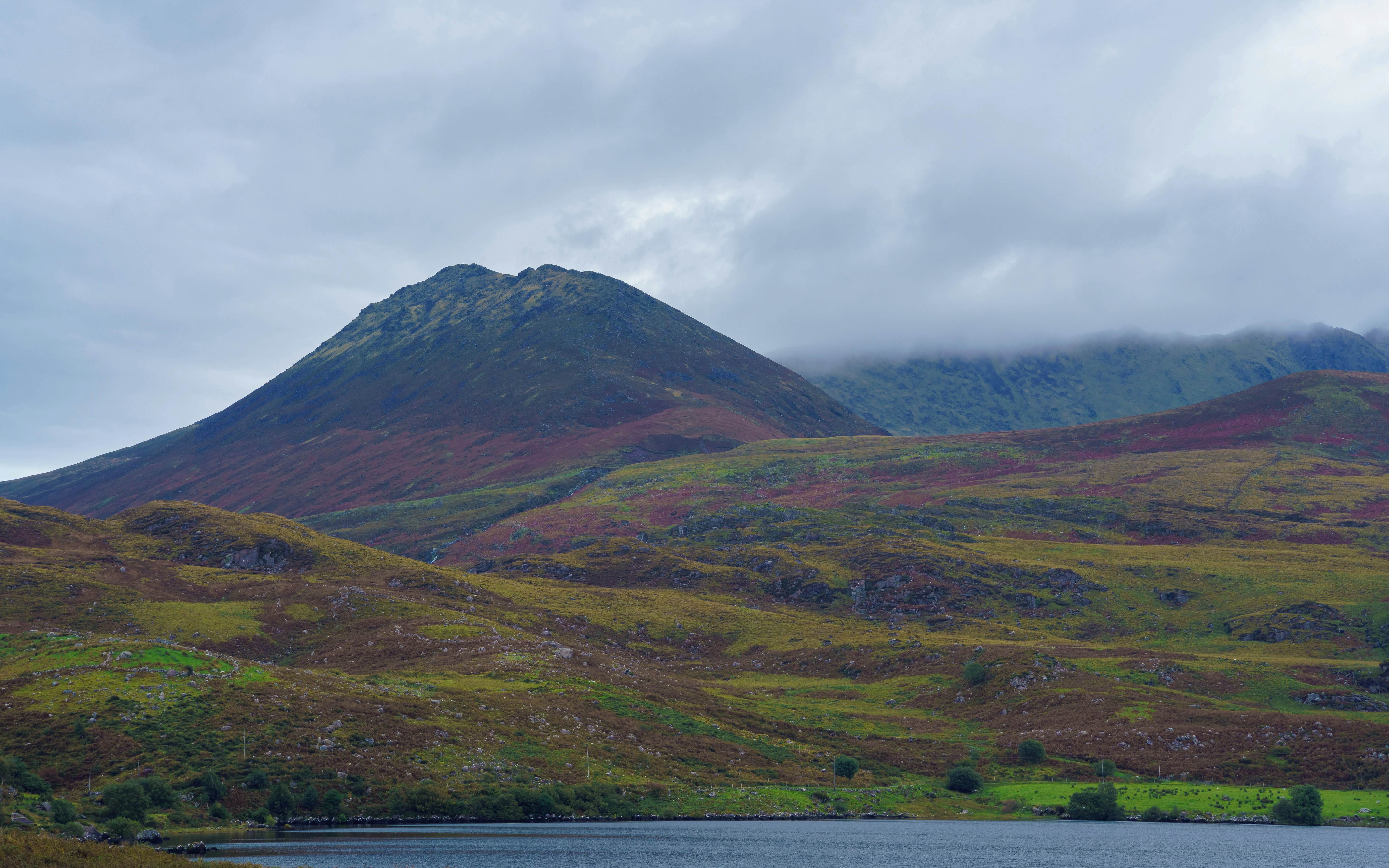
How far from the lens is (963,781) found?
379 feet

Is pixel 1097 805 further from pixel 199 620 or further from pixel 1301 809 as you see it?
pixel 199 620

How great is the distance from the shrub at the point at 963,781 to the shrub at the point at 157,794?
79.7m

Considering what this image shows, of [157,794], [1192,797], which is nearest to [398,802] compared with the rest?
[157,794]

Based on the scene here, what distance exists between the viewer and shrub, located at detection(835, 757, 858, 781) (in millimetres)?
116312

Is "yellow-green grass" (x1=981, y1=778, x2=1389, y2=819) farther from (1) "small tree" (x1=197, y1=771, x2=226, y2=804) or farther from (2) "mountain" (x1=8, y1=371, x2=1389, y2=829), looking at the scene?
(1) "small tree" (x1=197, y1=771, x2=226, y2=804)

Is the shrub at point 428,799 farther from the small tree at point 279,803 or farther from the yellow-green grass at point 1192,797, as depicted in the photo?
the yellow-green grass at point 1192,797

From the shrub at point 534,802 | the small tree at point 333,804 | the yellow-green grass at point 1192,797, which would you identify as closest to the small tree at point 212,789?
the small tree at point 333,804

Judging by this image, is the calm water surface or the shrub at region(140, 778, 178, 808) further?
the shrub at region(140, 778, 178, 808)

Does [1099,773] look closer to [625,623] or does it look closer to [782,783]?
[782,783]

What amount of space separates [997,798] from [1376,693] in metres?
63.8

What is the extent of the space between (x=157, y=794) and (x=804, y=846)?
5461 cm

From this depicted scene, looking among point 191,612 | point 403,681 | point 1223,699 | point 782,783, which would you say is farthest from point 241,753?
point 1223,699

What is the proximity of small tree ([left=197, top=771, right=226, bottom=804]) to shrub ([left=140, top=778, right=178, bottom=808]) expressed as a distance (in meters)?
2.75

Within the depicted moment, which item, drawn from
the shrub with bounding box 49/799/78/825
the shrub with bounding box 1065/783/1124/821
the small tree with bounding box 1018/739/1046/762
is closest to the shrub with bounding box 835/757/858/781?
the small tree with bounding box 1018/739/1046/762
